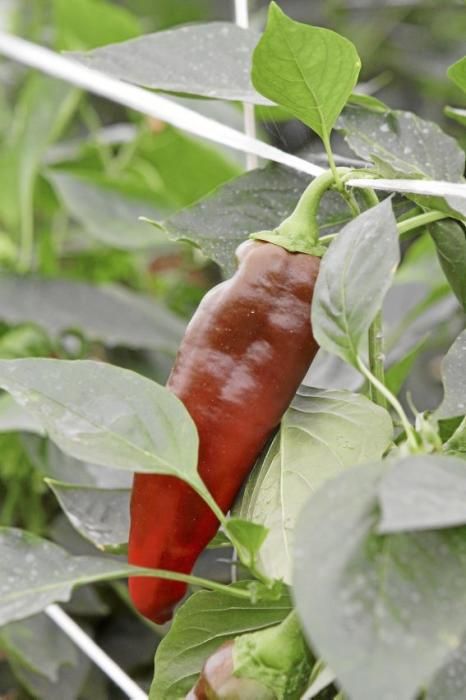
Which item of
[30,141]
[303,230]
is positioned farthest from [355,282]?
[30,141]

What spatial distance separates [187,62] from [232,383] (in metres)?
0.20

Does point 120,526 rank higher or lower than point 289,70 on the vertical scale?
lower

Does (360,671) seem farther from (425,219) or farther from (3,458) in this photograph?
(3,458)

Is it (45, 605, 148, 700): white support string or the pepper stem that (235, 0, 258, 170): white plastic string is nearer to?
the pepper stem

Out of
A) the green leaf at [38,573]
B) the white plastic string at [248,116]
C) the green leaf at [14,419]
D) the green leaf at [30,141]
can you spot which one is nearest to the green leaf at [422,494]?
the green leaf at [38,573]

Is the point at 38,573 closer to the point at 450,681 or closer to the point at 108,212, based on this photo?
the point at 450,681

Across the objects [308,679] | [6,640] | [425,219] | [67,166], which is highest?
[425,219]

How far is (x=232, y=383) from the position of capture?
453mm

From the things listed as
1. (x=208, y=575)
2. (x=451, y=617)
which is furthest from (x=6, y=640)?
(x=451, y=617)

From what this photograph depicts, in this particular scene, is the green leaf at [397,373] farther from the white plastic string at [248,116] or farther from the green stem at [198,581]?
the green stem at [198,581]

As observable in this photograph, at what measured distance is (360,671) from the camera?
0.29 meters

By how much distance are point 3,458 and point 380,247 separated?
57 centimetres

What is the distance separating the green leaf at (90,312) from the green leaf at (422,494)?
63 cm

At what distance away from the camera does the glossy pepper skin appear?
45 cm
